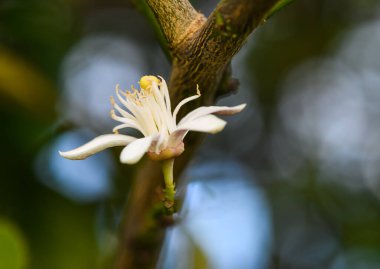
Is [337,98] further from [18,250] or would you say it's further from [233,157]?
[18,250]

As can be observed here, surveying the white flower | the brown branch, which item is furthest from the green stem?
the brown branch

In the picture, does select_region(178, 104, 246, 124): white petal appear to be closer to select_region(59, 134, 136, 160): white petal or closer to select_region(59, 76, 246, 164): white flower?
select_region(59, 76, 246, 164): white flower

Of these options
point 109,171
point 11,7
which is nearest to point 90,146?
point 109,171

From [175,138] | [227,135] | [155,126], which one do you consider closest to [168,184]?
[175,138]

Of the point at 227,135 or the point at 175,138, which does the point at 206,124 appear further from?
the point at 227,135

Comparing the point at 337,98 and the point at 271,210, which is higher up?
the point at 337,98
